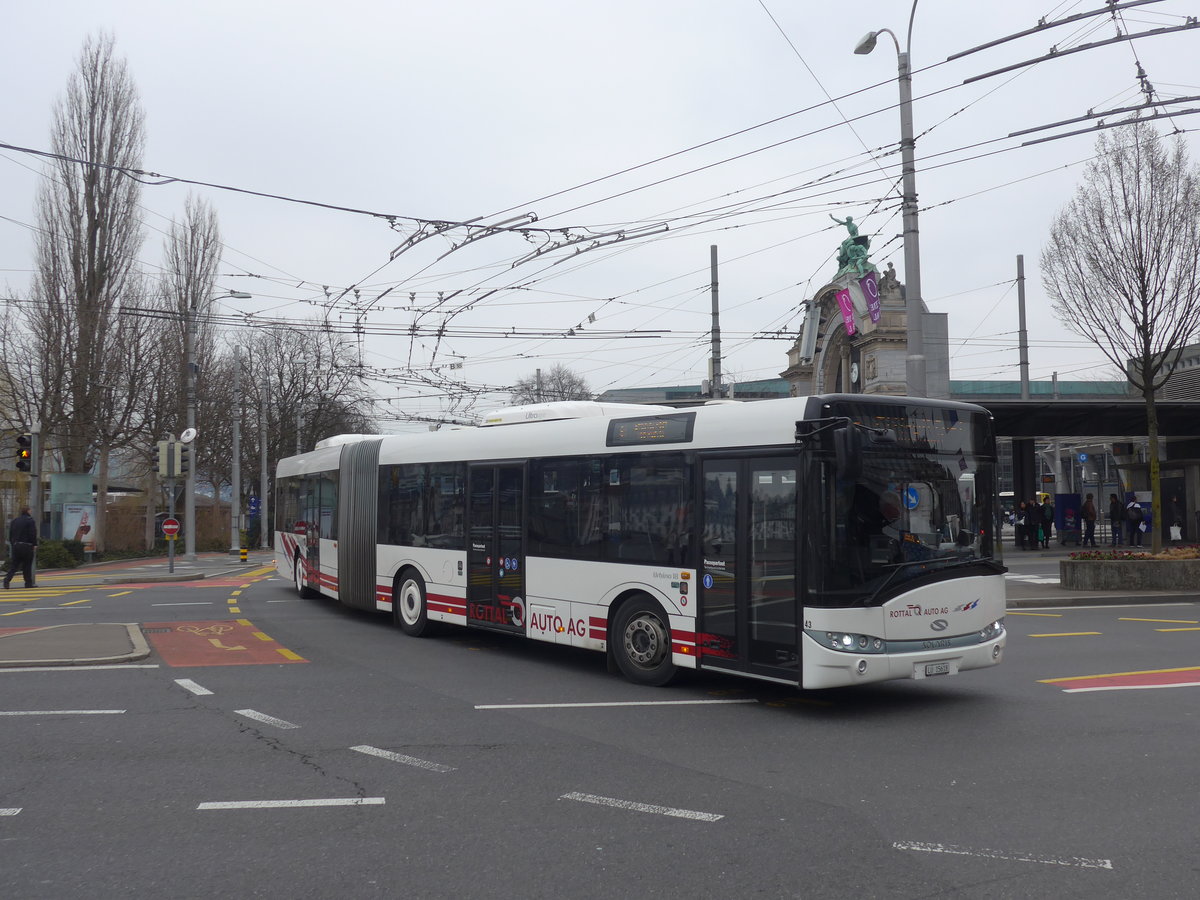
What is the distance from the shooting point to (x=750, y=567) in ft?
29.2

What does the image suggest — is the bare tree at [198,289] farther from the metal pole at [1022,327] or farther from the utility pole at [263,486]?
the metal pole at [1022,327]

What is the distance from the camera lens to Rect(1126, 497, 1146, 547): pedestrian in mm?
32938

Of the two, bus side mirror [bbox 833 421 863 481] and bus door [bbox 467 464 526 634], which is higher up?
bus side mirror [bbox 833 421 863 481]

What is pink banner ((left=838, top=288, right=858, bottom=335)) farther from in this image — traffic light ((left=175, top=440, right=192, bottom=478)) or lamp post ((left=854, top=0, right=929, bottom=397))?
traffic light ((left=175, top=440, right=192, bottom=478))

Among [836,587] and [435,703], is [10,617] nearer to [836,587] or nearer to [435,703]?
[435,703]

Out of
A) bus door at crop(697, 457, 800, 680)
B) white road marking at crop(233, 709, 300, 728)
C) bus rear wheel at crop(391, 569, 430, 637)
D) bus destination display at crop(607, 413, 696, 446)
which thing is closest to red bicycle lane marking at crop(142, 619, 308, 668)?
bus rear wheel at crop(391, 569, 430, 637)

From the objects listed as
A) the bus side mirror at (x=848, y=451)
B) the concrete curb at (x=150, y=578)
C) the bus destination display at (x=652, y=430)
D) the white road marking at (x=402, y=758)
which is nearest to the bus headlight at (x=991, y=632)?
the bus side mirror at (x=848, y=451)

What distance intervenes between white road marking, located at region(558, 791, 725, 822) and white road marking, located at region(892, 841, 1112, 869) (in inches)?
40.0

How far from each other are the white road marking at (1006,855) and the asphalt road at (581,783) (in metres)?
0.02

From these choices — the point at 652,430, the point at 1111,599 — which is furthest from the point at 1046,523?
the point at 652,430

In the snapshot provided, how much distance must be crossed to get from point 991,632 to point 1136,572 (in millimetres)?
11442

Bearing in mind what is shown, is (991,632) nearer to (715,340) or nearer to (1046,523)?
(715,340)

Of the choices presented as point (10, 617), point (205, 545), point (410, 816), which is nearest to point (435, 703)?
point (410, 816)

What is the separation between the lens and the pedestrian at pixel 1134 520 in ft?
108
